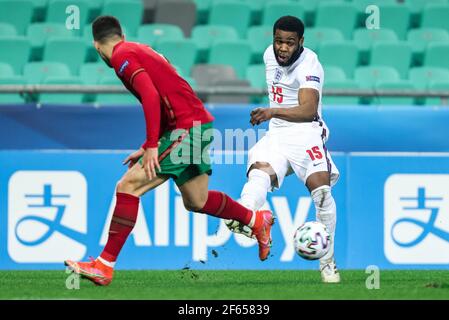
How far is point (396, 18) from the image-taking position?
15.0 meters

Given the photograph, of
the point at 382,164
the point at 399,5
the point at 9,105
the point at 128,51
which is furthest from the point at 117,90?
the point at 399,5

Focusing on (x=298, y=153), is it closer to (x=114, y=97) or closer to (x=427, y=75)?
(x=114, y=97)

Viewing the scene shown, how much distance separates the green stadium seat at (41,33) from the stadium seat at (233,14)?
1.94 meters

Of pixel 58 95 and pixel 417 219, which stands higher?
pixel 58 95

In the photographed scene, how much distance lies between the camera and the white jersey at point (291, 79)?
8430mm

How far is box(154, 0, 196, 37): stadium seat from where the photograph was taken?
48.9 ft

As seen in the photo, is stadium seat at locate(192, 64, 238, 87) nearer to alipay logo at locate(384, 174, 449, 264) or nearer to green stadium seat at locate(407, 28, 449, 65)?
green stadium seat at locate(407, 28, 449, 65)

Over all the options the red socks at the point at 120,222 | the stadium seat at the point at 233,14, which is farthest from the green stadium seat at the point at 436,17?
the red socks at the point at 120,222

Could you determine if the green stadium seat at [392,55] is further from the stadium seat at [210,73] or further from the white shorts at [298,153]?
the white shorts at [298,153]

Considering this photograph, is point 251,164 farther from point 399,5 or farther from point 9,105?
point 399,5

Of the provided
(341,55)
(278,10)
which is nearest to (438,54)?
(341,55)

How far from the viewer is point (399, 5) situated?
1495 cm

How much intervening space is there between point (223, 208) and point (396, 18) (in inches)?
296

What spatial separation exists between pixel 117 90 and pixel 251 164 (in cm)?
270
